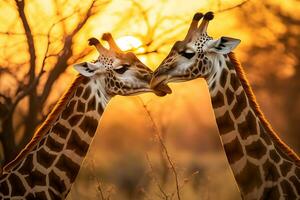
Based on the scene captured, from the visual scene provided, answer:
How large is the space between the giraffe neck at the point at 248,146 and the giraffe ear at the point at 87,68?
43.9 inches

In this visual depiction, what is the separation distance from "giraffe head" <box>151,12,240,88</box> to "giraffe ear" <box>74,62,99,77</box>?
576 mm

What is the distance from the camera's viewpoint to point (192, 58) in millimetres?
6863

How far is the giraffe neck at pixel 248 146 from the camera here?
6.36 m

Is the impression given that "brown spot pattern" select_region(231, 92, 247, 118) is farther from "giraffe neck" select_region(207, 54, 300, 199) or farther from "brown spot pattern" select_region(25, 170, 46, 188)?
"brown spot pattern" select_region(25, 170, 46, 188)

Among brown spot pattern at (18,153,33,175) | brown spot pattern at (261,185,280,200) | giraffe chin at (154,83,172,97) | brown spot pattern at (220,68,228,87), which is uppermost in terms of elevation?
giraffe chin at (154,83,172,97)

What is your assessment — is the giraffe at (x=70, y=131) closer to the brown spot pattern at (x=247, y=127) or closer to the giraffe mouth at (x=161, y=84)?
the giraffe mouth at (x=161, y=84)

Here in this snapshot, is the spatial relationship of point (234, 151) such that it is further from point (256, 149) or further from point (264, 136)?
point (264, 136)

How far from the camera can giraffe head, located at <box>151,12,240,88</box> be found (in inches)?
267

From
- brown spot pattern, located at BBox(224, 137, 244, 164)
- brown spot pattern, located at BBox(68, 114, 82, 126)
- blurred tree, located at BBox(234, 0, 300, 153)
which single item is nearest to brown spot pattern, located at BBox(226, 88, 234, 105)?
brown spot pattern, located at BBox(224, 137, 244, 164)

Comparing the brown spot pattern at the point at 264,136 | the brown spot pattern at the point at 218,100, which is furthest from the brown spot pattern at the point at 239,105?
the brown spot pattern at the point at 264,136

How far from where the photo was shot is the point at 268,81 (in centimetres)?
1439

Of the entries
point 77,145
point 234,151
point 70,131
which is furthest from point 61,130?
point 234,151

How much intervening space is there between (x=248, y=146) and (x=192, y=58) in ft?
3.16

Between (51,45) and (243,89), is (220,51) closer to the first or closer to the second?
(243,89)
